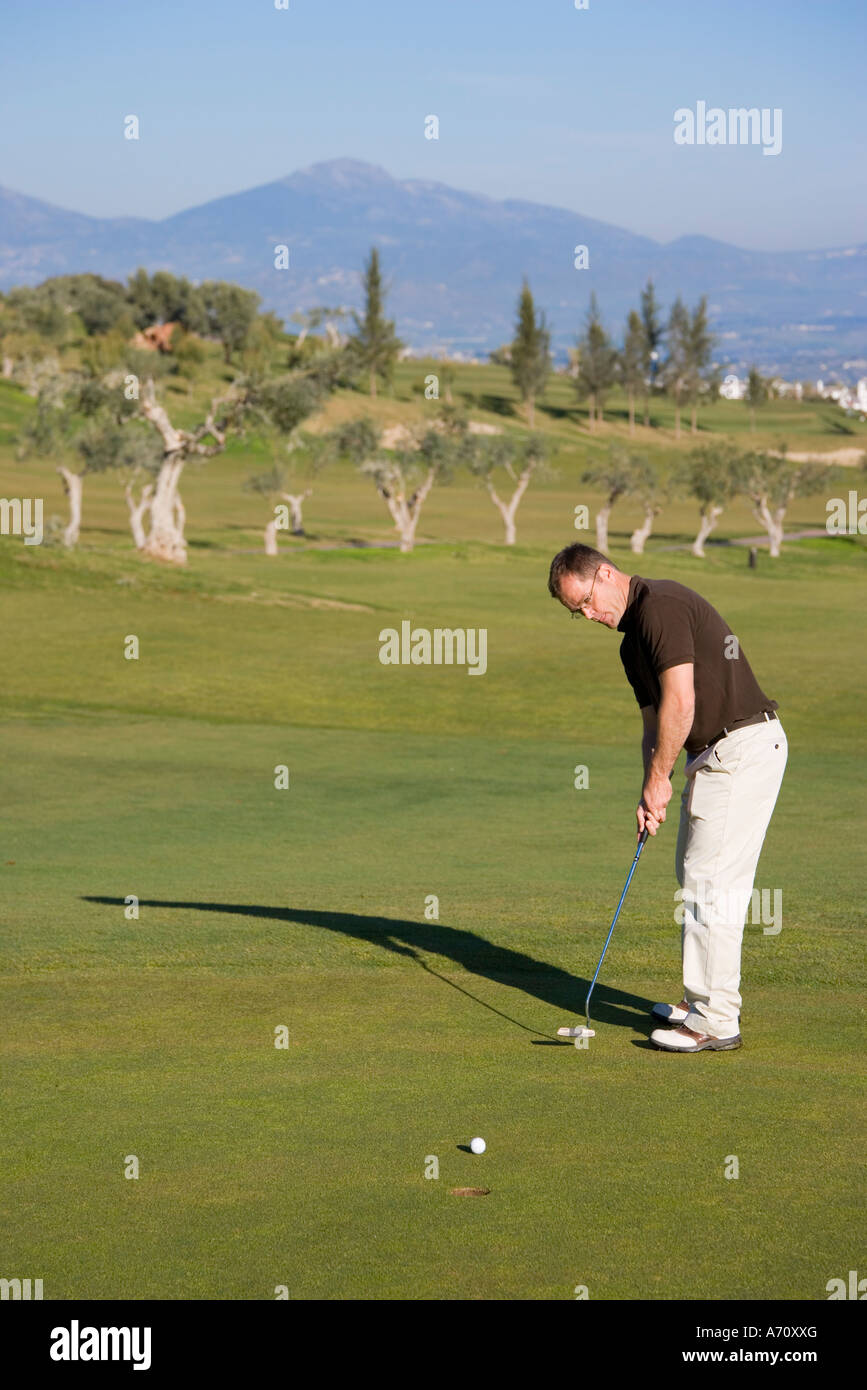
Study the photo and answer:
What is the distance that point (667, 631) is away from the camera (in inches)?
299

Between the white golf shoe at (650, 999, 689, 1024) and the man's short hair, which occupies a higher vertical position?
the man's short hair

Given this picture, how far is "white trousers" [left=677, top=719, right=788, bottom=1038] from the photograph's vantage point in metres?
7.81

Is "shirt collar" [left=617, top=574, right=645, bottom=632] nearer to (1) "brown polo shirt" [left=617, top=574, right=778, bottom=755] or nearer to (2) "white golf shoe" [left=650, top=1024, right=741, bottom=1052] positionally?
(1) "brown polo shirt" [left=617, top=574, right=778, bottom=755]

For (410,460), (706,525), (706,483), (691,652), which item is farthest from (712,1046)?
(706,483)

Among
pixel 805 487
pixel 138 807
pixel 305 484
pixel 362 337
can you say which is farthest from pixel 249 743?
pixel 362 337

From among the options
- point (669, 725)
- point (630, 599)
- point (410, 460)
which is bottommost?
point (669, 725)

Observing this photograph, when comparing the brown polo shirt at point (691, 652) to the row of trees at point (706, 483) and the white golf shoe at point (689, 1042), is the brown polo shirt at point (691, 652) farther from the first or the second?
the row of trees at point (706, 483)

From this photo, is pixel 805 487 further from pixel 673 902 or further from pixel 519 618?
pixel 673 902

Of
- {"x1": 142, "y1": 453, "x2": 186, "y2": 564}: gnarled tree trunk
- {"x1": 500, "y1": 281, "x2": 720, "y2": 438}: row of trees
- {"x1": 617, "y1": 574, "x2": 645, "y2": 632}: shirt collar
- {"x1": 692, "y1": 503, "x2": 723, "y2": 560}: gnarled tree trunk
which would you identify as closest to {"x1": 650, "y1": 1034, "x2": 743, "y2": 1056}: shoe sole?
{"x1": 617, "y1": 574, "x2": 645, "y2": 632}: shirt collar

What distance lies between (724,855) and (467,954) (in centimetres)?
293

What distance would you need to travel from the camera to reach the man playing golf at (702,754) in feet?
25.0

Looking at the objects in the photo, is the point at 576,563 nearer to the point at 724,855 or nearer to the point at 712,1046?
the point at 724,855

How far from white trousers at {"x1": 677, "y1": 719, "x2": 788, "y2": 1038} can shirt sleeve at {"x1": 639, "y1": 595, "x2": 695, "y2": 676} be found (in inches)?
22.8

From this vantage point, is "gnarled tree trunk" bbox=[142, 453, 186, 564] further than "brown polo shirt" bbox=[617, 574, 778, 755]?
Yes
